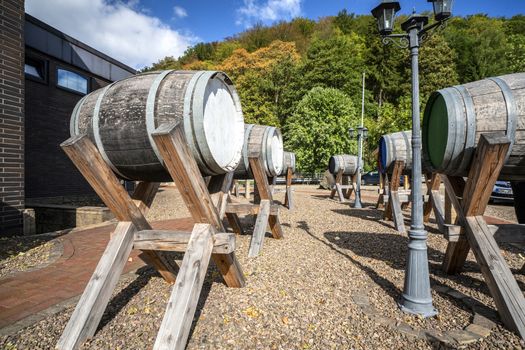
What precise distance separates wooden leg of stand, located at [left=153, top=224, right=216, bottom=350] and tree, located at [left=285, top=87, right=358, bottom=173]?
27.6 m

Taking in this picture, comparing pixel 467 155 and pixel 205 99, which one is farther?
pixel 467 155

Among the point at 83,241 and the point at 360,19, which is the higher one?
the point at 360,19

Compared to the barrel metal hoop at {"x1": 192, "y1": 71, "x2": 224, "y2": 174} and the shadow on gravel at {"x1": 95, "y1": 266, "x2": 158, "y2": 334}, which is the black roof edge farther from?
the barrel metal hoop at {"x1": 192, "y1": 71, "x2": 224, "y2": 174}

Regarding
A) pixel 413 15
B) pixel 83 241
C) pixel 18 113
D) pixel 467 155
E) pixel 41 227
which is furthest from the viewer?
pixel 41 227

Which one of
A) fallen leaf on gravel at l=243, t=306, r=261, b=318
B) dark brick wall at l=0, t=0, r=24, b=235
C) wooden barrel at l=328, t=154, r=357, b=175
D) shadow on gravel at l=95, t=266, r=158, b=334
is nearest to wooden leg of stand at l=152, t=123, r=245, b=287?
fallen leaf on gravel at l=243, t=306, r=261, b=318

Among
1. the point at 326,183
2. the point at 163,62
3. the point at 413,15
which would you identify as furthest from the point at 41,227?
the point at 163,62

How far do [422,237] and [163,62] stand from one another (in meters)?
62.8

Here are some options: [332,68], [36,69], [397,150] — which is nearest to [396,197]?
[397,150]

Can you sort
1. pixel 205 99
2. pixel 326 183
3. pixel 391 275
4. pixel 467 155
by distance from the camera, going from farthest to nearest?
pixel 326 183 → pixel 391 275 → pixel 467 155 → pixel 205 99

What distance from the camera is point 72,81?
11.9m

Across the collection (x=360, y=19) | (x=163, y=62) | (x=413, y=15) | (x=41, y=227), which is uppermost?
(x=360, y=19)

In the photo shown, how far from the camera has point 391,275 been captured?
4.21m

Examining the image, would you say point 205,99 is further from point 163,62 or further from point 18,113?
point 163,62

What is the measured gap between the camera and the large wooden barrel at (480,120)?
2914 millimetres
